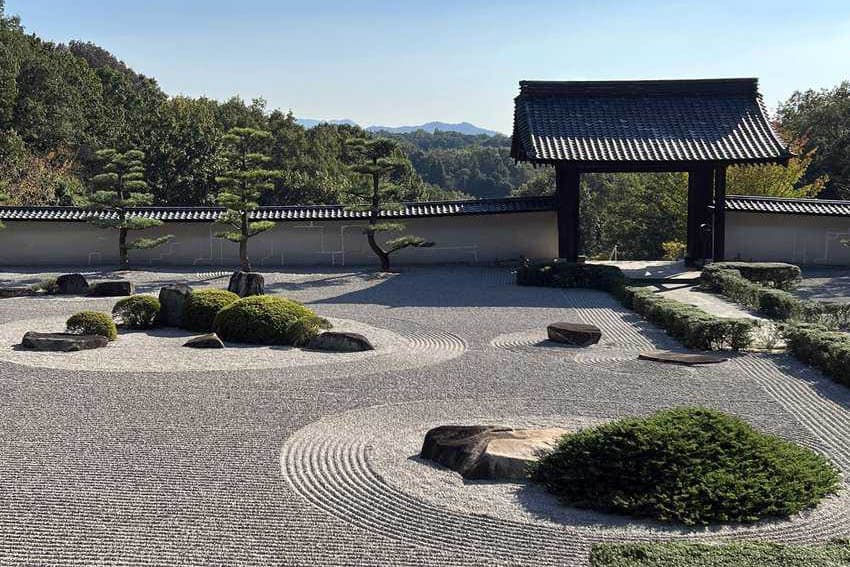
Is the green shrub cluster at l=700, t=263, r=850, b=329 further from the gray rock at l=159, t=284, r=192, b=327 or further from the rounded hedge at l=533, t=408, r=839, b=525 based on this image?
the gray rock at l=159, t=284, r=192, b=327

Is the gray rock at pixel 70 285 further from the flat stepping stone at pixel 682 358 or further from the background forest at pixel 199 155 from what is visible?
the flat stepping stone at pixel 682 358

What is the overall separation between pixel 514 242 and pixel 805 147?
63.4 feet

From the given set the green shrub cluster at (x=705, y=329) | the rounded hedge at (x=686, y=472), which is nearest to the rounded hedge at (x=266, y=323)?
the green shrub cluster at (x=705, y=329)

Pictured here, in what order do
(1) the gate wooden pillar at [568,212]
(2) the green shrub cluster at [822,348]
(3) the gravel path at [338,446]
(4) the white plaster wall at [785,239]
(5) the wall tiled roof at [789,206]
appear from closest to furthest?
1. (3) the gravel path at [338,446]
2. (2) the green shrub cluster at [822,348]
3. (1) the gate wooden pillar at [568,212]
4. (5) the wall tiled roof at [789,206]
5. (4) the white plaster wall at [785,239]

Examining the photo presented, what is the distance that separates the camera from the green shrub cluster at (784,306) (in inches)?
546

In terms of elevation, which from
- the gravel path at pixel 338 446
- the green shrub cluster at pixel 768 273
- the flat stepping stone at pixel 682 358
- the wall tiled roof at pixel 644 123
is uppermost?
the wall tiled roof at pixel 644 123

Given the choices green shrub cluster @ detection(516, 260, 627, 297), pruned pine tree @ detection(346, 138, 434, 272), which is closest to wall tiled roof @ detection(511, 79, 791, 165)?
green shrub cluster @ detection(516, 260, 627, 297)

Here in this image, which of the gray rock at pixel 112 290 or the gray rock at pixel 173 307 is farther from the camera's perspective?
the gray rock at pixel 112 290

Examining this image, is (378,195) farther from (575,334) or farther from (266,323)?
(575,334)

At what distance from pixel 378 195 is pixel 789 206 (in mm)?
11226

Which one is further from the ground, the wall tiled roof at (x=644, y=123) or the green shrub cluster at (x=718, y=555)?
the wall tiled roof at (x=644, y=123)

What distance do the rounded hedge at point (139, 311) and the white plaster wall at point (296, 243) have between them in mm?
9924

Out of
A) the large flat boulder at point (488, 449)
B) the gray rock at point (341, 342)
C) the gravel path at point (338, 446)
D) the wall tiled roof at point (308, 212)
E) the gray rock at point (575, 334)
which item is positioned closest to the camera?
the gravel path at point (338, 446)

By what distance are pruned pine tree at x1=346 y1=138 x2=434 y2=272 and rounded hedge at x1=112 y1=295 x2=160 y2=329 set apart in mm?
8769
